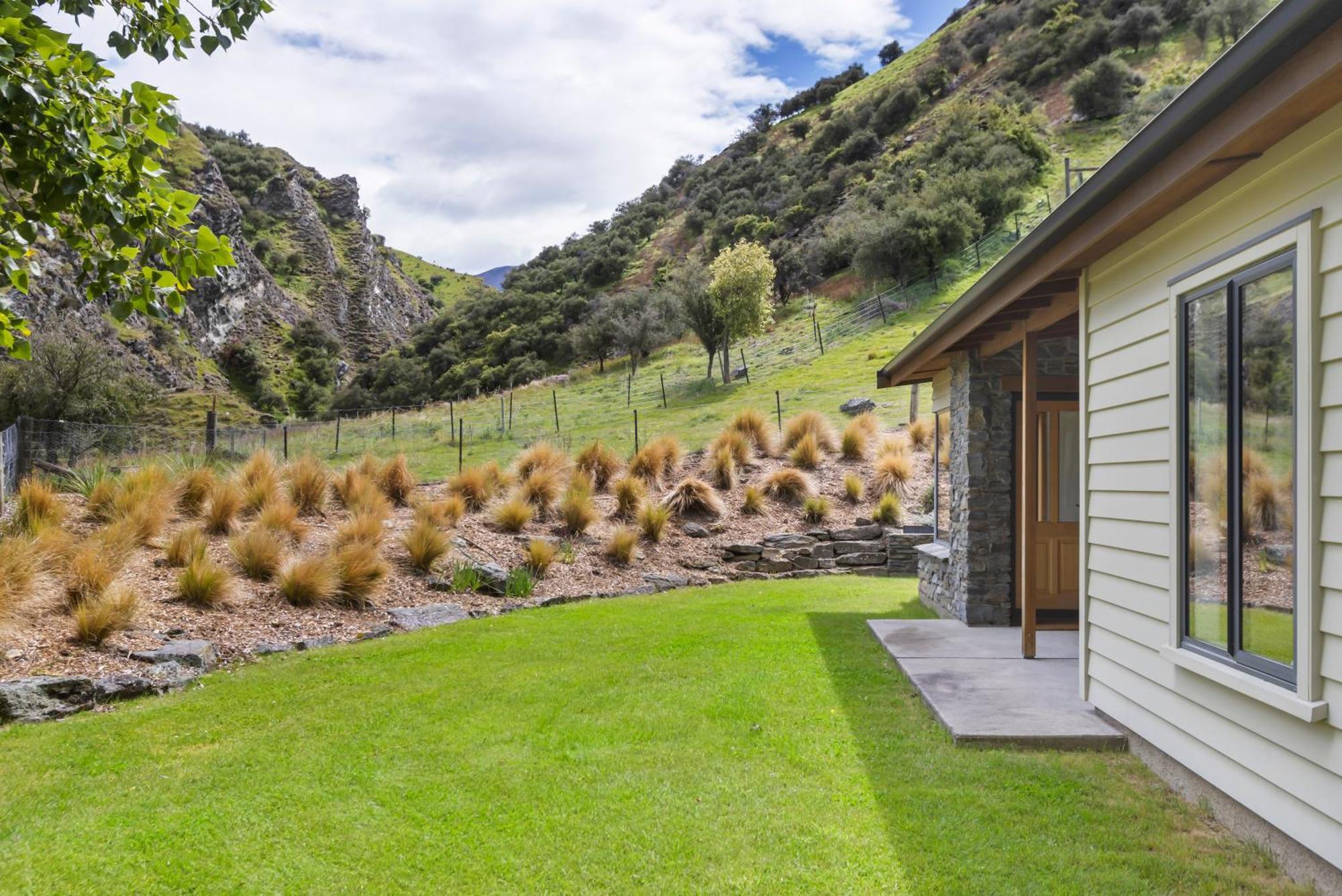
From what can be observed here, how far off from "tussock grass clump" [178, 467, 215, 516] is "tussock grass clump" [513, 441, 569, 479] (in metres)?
4.22

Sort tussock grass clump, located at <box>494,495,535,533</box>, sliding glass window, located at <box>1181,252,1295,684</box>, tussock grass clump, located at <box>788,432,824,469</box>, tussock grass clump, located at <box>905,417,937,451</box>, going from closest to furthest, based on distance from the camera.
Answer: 1. sliding glass window, located at <box>1181,252,1295,684</box>
2. tussock grass clump, located at <box>494,495,535,533</box>
3. tussock grass clump, located at <box>788,432,824,469</box>
4. tussock grass clump, located at <box>905,417,937,451</box>

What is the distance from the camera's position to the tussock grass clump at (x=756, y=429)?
48.2ft

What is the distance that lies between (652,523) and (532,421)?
12010mm

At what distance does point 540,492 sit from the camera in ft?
37.1

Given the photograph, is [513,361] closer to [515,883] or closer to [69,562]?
[69,562]

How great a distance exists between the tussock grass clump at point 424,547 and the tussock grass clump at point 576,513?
7.13ft

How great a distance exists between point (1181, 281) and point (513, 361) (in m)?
39.9

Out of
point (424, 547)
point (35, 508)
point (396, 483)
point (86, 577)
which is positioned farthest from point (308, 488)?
point (86, 577)

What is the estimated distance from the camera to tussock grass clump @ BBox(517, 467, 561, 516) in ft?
36.7

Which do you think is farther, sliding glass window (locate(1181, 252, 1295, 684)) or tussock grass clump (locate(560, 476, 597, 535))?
tussock grass clump (locate(560, 476, 597, 535))

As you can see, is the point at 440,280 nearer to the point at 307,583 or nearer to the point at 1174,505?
the point at 307,583

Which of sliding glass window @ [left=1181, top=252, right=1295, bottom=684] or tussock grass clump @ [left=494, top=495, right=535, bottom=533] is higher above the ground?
sliding glass window @ [left=1181, top=252, right=1295, bottom=684]

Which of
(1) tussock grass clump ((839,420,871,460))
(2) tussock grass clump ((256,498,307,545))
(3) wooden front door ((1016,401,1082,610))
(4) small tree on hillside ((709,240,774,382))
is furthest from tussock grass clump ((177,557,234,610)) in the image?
(4) small tree on hillside ((709,240,774,382))

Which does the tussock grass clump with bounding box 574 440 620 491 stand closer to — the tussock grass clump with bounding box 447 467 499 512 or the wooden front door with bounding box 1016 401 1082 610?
the tussock grass clump with bounding box 447 467 499 512
